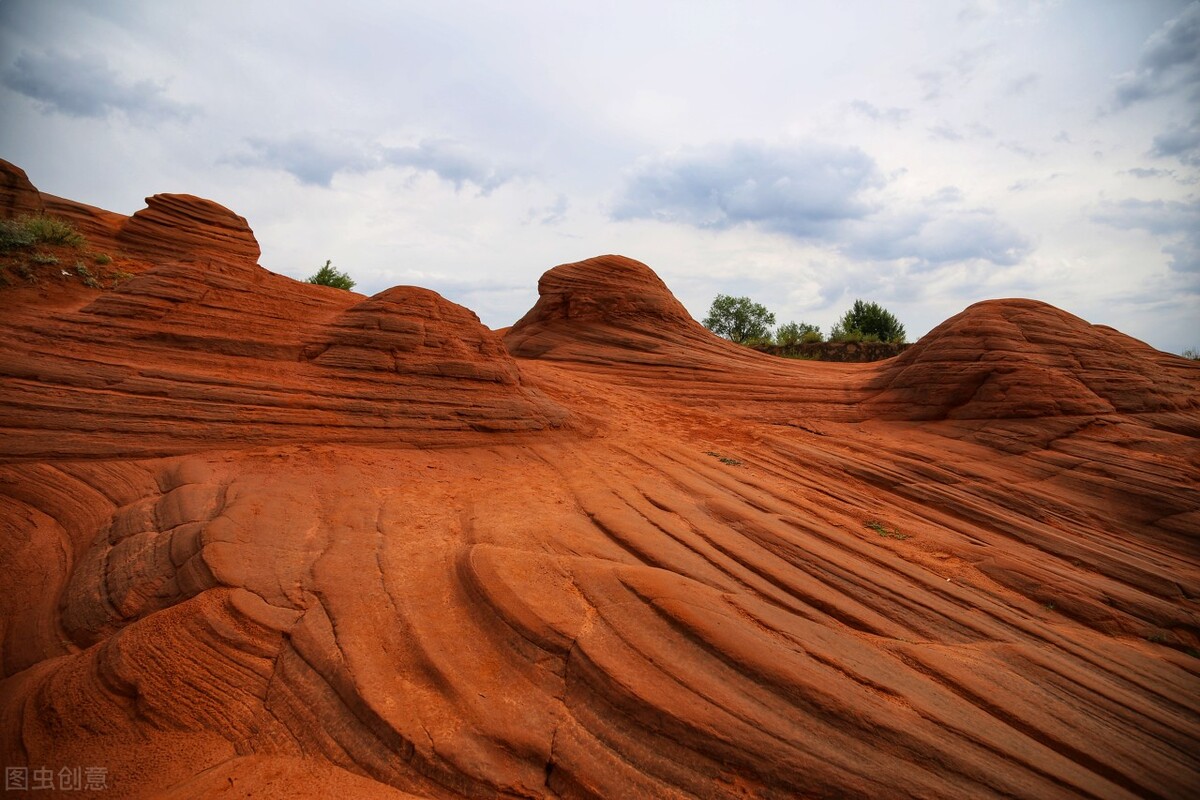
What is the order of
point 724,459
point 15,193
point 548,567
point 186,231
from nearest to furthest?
point 548,567, point 724,459, point 15,193, point 186,231

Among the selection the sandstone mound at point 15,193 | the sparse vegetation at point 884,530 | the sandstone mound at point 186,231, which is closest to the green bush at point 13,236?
the sandstone mound at point 15,193

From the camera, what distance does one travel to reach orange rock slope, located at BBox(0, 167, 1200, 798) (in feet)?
10.9

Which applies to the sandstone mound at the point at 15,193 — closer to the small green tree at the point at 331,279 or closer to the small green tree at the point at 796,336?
the small green tree at the point at 331,279

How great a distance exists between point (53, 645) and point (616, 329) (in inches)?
566

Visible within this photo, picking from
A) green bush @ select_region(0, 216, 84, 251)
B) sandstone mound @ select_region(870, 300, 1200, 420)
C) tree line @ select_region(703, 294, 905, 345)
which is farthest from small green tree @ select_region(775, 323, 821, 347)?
green bush @ select_region(0, 216, 84, 251)

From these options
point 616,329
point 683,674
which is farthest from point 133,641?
point 616,329

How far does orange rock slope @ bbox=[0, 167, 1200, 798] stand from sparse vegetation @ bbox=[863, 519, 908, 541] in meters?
0.26

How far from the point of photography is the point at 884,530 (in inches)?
282

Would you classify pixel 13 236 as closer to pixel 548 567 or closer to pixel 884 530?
pixel 548 567

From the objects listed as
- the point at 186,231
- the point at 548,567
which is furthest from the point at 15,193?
the point at 548,567

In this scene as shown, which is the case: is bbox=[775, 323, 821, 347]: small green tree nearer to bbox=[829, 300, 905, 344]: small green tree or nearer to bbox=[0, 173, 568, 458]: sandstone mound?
bbox=[829, 300, 905, 344]: small green tree

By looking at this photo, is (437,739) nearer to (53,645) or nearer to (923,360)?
(53,645)

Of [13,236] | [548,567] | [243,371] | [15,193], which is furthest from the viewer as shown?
[15,193]

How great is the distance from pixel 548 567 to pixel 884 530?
16.5 ft
